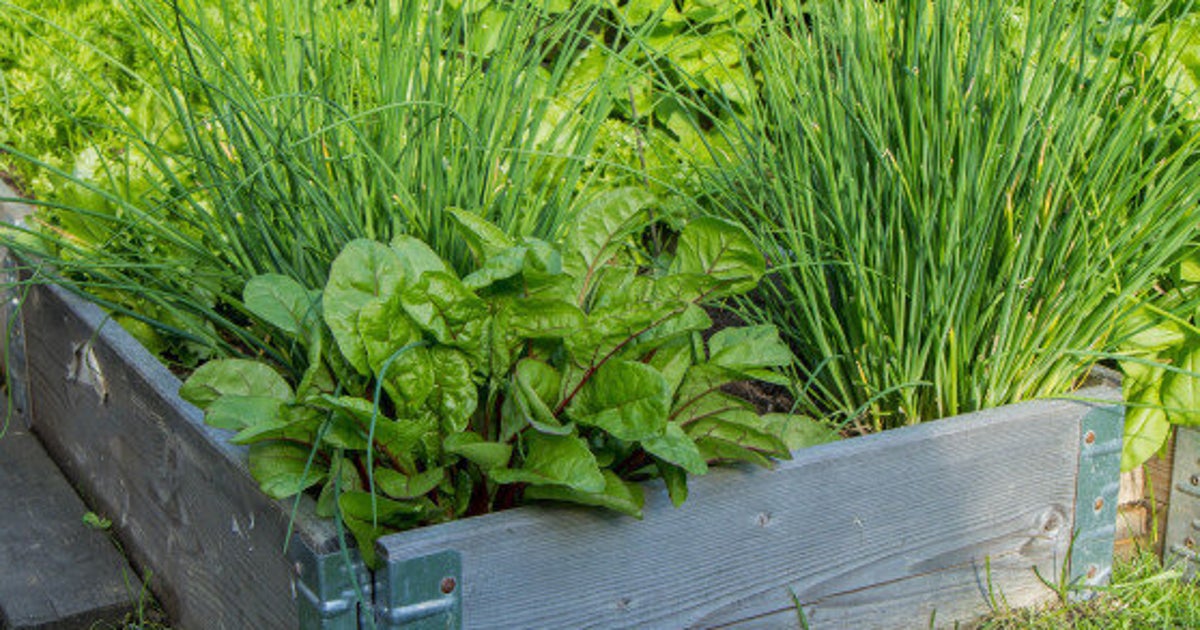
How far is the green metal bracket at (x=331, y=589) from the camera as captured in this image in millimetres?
1320

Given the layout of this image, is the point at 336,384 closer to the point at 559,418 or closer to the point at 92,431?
the point at 559,418

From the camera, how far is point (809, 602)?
1688 mm

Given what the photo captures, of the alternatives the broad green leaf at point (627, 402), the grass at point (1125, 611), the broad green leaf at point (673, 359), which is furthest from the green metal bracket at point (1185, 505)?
the broad green leaf at point (627, 402)

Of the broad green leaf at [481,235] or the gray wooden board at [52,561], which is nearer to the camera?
the broad green leaf at [481,235]

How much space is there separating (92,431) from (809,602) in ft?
4.08

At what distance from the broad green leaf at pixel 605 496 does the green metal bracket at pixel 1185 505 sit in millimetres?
1146

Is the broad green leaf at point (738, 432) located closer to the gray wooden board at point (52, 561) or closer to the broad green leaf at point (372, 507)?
the broad green leaf at point (372, 507)

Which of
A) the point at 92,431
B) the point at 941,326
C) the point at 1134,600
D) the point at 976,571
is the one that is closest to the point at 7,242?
the point at 92,431

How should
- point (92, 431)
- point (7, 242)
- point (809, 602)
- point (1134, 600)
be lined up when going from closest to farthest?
point (809, 602) < point (7, 242) < point (1134, 600) < point (92, 431)

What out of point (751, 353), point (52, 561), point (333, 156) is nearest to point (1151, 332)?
point (751, 353)

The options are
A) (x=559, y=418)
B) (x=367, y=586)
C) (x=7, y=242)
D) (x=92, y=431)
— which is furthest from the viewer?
(x=92, y=431)

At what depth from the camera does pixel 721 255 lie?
154 cm

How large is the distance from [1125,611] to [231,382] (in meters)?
1.37

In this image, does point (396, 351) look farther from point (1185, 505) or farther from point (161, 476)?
point (1185, 505)
